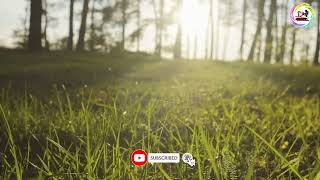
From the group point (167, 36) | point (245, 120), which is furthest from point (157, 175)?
point (167, 36)

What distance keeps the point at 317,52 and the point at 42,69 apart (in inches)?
553

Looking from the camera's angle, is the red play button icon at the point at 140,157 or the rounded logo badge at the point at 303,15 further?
the rounded logo badge at the point at 303,15

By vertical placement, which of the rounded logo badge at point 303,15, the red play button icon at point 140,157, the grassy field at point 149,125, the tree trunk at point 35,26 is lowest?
the grassy field at point 149,125

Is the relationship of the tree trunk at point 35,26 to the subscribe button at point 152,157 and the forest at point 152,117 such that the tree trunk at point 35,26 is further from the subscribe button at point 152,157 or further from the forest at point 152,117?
the subscribe button at point 152,157

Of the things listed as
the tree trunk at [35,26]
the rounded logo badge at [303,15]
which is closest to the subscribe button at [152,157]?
the rounded logo badge at [303,15]

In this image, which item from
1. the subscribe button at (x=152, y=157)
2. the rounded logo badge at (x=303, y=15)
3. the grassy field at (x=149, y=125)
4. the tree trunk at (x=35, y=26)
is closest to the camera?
the subscribe button at (x=152, y=157)

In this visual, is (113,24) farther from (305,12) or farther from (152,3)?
(305,12)

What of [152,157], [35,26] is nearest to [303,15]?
[152,157]

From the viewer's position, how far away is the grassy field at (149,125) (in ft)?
5.18

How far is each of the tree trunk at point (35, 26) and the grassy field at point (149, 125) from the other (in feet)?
2.72

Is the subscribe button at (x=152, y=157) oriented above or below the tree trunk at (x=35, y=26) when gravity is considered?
below

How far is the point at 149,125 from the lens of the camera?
159cm

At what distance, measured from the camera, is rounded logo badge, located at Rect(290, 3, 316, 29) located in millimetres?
2004

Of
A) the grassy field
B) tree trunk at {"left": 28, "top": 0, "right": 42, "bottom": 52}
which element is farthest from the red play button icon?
tree trunk at {"left": 28, "top": 0, "right": 42, "bottom": 52}
